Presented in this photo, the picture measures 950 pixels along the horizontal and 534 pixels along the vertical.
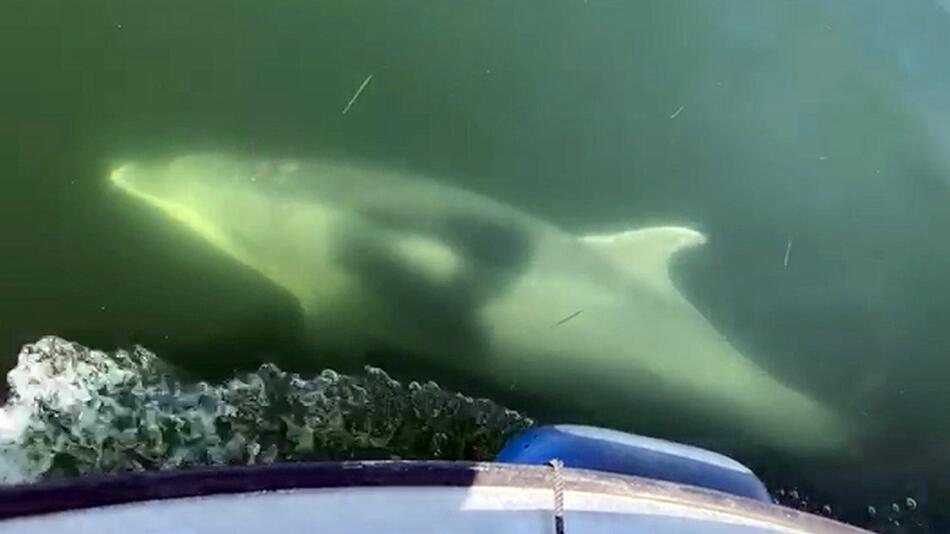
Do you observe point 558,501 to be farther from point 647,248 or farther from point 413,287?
point 647,248

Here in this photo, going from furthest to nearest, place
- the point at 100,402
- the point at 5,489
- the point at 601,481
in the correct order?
the point at 100,402 → the point at 601,481 → the point at 5,489

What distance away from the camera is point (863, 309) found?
279 centimetres

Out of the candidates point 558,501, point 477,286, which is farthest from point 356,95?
point 558,501

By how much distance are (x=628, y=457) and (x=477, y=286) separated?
0.57m

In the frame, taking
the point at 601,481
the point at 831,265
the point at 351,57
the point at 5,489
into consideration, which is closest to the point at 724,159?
the point at 831,265

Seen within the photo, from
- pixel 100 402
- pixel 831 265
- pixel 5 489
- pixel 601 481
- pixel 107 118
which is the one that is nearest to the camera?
pixel 5 489

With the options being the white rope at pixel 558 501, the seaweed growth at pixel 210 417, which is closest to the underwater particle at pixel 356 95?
the seaweed growth at pixel 210 417

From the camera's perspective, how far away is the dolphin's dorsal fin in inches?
107

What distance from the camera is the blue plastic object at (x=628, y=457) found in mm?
2264

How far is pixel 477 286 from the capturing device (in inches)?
105

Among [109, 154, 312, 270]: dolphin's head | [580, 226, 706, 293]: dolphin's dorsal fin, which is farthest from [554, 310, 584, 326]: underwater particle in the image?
[109, 154, 312, 270]: dolphin's head

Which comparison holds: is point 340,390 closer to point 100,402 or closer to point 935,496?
point 100,402

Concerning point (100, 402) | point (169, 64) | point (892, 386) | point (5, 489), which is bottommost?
point (5, 489)

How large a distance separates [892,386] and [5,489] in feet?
6.39
